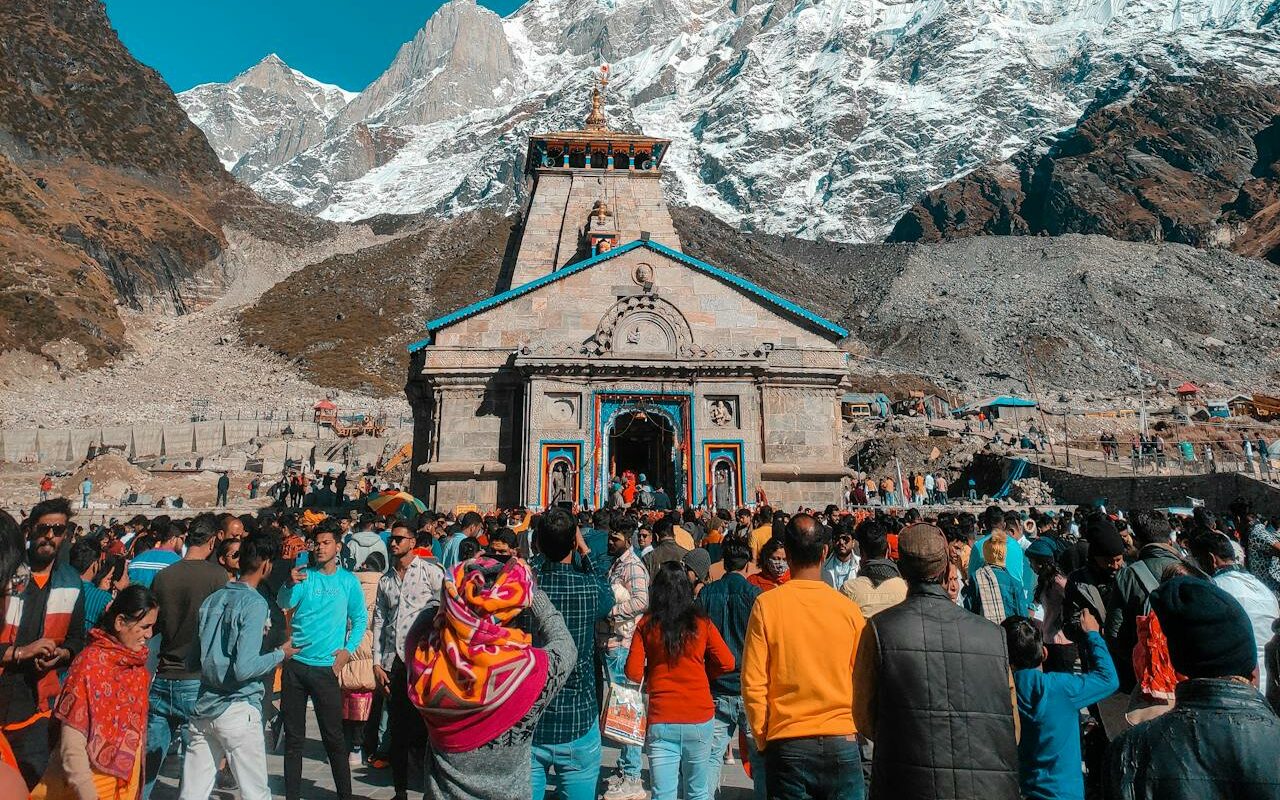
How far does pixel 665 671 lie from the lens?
4.87m

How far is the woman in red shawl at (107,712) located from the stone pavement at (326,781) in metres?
2.24

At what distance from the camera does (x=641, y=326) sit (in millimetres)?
21406

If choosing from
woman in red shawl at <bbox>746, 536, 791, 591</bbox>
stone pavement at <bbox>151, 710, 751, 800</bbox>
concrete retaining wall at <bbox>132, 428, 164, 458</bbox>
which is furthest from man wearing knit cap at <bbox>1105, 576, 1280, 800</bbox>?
concrete retaining wall at <bbox>132, 428, 164, 458</bbox>

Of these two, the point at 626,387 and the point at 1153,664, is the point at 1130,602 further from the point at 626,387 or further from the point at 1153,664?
the point at 626,387

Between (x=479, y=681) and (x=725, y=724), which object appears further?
(x=725, y=724)

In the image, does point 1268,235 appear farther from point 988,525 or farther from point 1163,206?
point 988,525

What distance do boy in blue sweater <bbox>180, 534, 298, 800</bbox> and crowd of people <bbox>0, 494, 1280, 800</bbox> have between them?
0.6 inches

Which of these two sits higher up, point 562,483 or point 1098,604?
point 562,483

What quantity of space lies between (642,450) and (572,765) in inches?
957

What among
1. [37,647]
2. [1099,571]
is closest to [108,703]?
[37,647]

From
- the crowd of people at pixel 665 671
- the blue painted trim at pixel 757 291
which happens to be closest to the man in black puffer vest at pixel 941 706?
the crowd of people at pixel 665 671

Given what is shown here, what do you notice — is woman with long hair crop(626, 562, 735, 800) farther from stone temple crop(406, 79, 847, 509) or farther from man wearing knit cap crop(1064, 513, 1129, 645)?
stone temple crop(406, 79, 847, 509)

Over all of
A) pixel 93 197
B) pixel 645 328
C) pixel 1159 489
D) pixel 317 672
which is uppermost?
pixel 93 197

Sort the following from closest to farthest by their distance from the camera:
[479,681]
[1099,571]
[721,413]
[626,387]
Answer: [479,681] < [1099,571] < [626,387] < [721,413]
